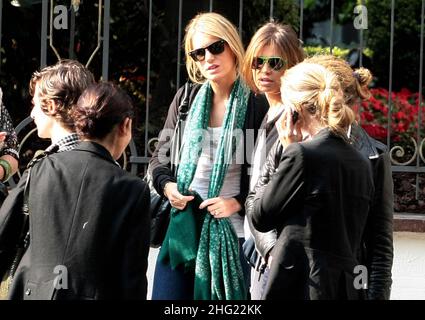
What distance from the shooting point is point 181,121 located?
5.02 m

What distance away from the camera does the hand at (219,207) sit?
4.80m

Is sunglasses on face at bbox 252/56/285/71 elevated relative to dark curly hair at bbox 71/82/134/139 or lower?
elevated

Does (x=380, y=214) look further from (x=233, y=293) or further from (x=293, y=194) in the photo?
(x=233, y=293)

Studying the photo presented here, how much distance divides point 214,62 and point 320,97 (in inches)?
42.4

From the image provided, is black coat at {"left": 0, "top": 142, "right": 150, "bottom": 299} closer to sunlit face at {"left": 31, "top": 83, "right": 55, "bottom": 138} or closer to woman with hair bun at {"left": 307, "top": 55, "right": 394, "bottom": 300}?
sunlit face at {"left": 31, "top": 83, "right": 55, "bottom": 138}

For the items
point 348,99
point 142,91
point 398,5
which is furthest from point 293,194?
point 398,5

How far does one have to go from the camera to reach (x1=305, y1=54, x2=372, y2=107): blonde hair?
14.1 ft

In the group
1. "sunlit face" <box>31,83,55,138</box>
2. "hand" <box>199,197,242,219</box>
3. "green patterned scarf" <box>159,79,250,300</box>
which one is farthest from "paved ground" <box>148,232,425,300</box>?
"sunlit face" <box>31,83,55,138</box>

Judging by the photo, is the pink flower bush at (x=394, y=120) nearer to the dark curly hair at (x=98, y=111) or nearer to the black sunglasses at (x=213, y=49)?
the black sunglasses at (x=213, y=49)

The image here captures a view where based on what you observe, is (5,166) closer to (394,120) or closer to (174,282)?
(174,282)

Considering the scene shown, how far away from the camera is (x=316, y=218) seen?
3.88 metres

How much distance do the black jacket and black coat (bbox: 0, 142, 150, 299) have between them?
1174 mm

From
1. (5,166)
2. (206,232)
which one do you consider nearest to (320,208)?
(206,232)

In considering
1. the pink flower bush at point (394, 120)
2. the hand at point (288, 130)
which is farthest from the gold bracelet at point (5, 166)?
the pink flower bush at point (394, 120)
